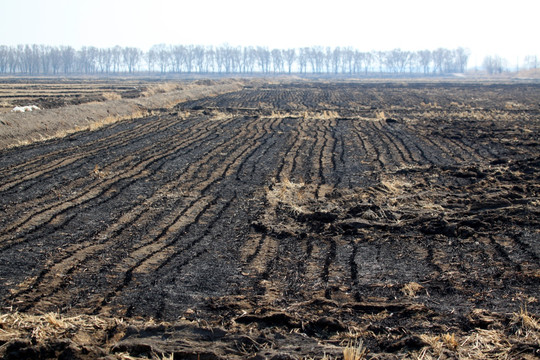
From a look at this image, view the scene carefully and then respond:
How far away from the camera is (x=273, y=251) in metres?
7.01

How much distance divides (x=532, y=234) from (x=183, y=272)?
5.27 metres

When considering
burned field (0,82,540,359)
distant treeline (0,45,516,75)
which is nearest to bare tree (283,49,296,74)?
distant treeline (0,45,516,75)

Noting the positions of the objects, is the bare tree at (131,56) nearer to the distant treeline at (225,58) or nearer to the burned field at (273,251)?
the distant treeline at (225,58)

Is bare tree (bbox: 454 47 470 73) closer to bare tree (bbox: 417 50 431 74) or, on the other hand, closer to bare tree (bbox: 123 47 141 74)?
bare tree (bbox: 417 50 431 74)

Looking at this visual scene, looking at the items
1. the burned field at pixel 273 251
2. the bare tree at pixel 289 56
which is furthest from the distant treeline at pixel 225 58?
the burned field at pixel 273 251

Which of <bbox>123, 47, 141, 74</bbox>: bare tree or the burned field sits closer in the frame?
the burned field

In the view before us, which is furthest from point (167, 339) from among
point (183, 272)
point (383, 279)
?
point (383, 279)

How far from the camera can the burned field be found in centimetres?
433

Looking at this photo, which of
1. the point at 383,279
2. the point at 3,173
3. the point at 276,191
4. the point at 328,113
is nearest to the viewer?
the point at 383,279

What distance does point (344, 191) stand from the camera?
10.5 metres

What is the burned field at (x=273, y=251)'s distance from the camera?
14.2 ft

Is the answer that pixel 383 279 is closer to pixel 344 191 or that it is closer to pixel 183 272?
pixel 183 272

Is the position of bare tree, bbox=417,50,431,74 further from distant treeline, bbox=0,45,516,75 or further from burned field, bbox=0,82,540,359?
burned field, bbox=0,82,540,359

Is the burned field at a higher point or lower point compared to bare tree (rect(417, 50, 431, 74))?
lower
